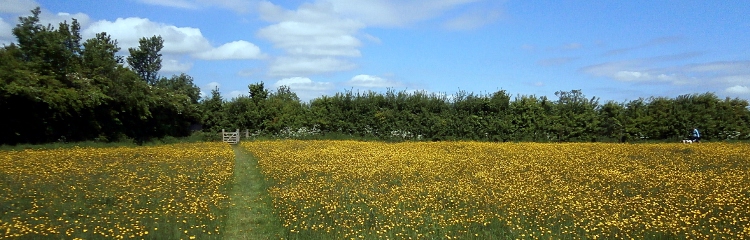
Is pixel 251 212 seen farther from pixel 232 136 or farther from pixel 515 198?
pixel 232 136

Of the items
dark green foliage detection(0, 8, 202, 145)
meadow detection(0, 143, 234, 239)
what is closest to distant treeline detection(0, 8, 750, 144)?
dark green foliage detection(0, 8, 202, 145)

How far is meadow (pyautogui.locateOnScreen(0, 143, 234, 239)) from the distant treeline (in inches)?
379

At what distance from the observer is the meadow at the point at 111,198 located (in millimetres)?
9945

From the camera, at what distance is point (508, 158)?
74.8 feet

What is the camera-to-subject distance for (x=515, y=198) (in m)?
12.8

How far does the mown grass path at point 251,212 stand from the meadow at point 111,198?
30 centimetres

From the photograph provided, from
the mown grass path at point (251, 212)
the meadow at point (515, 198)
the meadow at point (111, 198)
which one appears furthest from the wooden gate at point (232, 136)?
the mown grass path at point (251, 212)

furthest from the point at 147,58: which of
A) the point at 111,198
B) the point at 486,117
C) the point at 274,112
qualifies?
the point at 111,198

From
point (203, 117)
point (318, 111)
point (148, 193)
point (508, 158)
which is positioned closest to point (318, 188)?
point (148, 193)

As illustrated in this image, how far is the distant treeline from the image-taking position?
98.8ft

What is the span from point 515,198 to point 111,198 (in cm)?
1024

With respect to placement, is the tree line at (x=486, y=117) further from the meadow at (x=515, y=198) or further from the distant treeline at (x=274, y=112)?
the meadow at (x=515, y=198)

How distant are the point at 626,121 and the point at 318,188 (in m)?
32.9

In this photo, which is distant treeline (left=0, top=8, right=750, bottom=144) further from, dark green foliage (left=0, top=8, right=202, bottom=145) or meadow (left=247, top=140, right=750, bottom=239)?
meadow (left=247, top=140, right=750, bottom=239)
